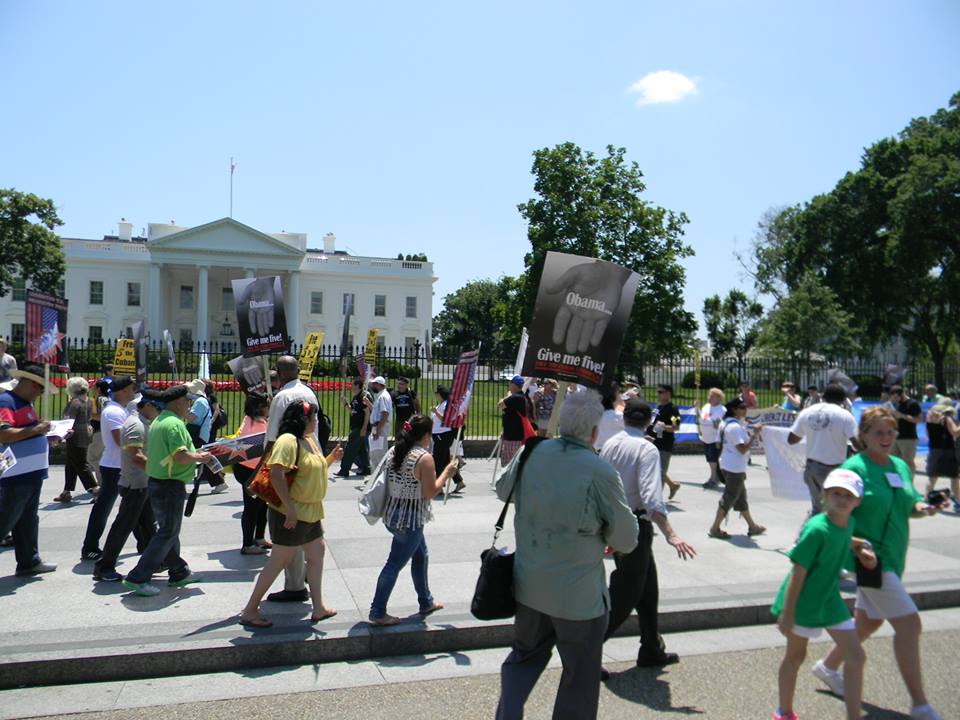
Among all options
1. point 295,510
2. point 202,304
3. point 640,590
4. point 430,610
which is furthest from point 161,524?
point 202,304

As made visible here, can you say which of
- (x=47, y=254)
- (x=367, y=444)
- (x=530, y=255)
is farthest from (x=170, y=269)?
(x=367, y=444)

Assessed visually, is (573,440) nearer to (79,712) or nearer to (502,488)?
(502,488)

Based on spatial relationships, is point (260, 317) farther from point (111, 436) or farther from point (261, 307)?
point (111, 436)

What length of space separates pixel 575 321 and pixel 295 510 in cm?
248

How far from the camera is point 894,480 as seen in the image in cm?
434

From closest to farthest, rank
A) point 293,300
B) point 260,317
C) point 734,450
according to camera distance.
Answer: point 734,450 → point 260,317 → point 293,300

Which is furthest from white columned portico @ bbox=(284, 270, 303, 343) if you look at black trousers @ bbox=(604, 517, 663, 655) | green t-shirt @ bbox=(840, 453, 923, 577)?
green t-shirt @ bbox=(840, 453, 923, 577)

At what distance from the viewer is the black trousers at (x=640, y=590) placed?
4.86m

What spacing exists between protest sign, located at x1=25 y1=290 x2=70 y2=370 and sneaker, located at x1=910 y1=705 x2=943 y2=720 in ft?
38.9

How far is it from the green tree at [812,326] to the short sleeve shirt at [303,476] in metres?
35.0

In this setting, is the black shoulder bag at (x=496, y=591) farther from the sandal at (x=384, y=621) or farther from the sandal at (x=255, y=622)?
the sandal at (x=255, y=622)

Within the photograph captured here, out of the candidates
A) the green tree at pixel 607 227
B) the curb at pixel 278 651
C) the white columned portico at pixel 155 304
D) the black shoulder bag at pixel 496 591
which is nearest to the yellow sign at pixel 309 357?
the curb at pixel 278 651

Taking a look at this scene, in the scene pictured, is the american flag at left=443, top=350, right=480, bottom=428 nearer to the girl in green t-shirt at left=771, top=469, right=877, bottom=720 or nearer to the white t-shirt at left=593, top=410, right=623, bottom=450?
the white t-shirt at left=593, top=410, right=623, bottom=450

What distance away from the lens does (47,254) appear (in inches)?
1946
